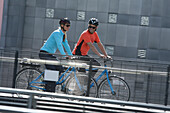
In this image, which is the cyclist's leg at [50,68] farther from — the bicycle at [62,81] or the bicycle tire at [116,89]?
the bicycle tire at [116,89]

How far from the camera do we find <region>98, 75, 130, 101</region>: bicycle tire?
667 centimetres

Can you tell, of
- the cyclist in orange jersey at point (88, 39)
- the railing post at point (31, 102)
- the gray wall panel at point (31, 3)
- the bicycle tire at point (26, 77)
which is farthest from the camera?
the gray wall panel at point (31, 3)

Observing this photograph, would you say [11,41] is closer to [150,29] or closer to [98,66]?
[150,29]

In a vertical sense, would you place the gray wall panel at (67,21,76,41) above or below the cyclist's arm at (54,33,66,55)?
above

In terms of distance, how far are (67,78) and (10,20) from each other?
402 inches

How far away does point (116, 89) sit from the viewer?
6707 millimetres

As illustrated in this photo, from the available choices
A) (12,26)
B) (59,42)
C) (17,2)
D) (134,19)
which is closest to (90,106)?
(59,42)

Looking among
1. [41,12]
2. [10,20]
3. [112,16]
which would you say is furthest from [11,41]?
[112,16]

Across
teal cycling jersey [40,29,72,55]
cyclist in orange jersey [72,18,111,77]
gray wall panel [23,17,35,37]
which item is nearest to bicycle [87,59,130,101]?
cyclist in orange jersey [72,18,111,77]

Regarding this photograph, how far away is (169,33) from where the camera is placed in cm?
1536

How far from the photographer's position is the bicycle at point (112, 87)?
6.67m

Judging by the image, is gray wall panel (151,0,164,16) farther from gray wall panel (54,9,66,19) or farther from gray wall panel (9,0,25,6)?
gray wall panel (9,0,25,6)

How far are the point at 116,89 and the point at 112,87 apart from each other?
11 centimetres

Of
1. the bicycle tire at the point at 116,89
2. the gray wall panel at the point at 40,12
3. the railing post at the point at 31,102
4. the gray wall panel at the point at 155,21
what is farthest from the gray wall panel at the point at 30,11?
the railing post at the point at 31,102
